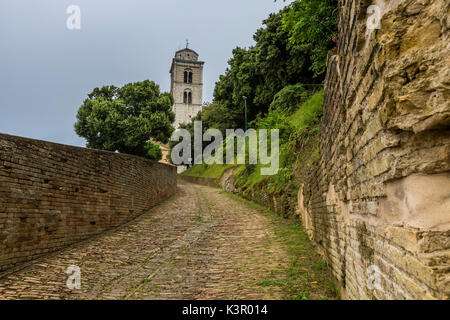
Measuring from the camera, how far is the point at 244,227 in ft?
30.0

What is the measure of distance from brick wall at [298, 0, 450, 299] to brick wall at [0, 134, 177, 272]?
232 inches

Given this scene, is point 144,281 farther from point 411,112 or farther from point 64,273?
point 411,112

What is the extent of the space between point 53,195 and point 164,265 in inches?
120

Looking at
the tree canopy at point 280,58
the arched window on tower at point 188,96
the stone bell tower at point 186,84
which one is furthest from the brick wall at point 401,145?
the arched window on tower at point 188,96

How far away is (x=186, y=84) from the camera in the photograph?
5784cm

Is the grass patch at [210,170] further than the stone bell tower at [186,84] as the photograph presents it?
No

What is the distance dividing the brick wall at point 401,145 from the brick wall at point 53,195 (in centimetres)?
590

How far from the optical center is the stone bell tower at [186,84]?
57062 mm

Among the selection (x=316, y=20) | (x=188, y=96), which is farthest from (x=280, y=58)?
(x=188, y=96)

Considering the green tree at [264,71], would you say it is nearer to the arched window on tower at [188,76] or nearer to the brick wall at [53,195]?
the brick wall at [53,195]

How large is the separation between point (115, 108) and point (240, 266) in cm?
1805
